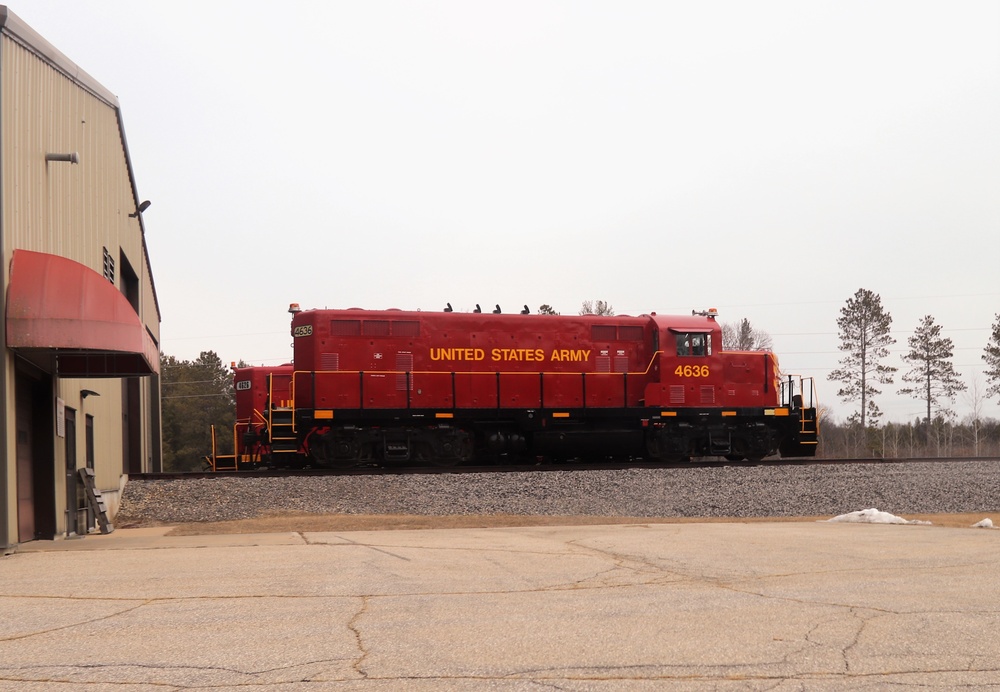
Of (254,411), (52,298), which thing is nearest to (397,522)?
(52,298)

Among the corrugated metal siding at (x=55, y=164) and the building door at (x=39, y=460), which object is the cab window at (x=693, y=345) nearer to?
the corrugated metal siding at (x=55, y=164)

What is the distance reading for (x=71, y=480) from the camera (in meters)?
14.4

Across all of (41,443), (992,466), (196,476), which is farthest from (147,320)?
(992,466)

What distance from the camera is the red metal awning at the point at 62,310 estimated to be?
10.7 metres

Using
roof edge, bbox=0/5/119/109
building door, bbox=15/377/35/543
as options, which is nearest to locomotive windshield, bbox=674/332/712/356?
roof edge, bbox=0/5/119/109

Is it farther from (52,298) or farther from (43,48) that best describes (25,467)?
(43,48)

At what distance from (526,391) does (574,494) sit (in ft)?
15.8

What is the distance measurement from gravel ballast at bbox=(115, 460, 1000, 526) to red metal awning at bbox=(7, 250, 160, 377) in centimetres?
529

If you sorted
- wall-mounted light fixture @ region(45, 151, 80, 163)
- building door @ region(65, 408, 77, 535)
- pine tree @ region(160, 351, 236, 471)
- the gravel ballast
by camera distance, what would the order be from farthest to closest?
pine tree @ region(160, 351, 236, 471)
the gravel ballast
building door @ region(65, 408, 77, 535)
wall-mounted light fixture @ region(45, 151, 80, 163)

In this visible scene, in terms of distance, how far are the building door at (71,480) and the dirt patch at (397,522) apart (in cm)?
149

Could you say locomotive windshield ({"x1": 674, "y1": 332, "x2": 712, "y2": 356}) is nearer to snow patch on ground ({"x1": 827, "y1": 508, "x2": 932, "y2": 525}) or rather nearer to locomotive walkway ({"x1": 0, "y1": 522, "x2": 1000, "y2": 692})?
snow patch on ground ({"x1": 827, "y1": 508, "x2": 932, "y2": 525})

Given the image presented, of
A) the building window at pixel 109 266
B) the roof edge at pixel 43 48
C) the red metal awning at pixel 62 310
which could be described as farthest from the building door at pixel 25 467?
the building window at pixel 109 266

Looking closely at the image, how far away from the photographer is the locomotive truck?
21266mm

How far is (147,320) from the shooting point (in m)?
29.8
